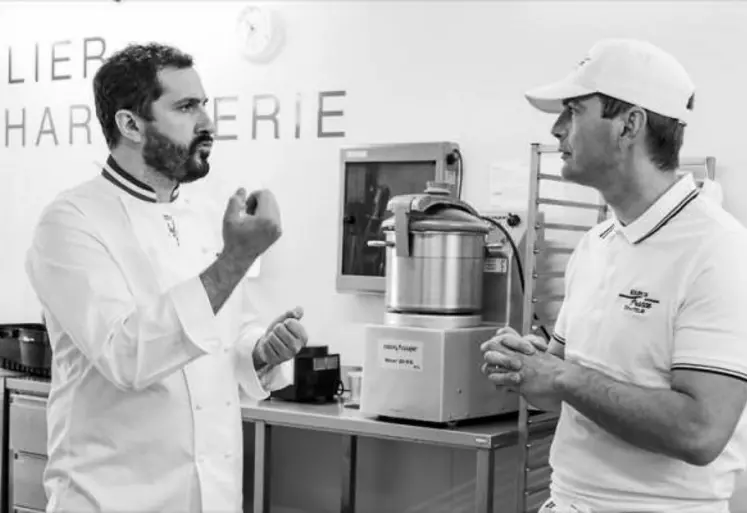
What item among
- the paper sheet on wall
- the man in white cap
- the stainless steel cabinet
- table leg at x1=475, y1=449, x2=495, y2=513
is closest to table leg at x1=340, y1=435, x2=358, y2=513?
table leg at x1=475, y1=449, x2=495, y2=513

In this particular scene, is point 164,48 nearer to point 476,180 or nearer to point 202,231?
point 202,231

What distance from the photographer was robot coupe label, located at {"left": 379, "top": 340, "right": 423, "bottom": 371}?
3.06 m

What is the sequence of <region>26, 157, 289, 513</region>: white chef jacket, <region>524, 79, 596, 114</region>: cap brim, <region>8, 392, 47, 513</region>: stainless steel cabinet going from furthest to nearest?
<region>8, 392, 47, 513</region>: stainless steel cabinet → <region>524, 79, 596, 114</region>: cap brim → <region>26, 157, 289, 513</region>: white chef jacket

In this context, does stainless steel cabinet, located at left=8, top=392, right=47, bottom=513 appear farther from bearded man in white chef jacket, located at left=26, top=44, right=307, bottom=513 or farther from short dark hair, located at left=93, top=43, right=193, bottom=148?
short dark hair, located at left=93, top=43, right=193, bottom=148

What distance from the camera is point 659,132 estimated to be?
1.99 metres

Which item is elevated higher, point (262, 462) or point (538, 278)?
point (538, 278)

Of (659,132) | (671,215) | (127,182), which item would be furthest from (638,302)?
(127,182)

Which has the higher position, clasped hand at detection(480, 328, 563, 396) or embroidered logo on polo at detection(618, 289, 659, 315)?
embroidered logo on polo at detection(618, 289, 659, 315)

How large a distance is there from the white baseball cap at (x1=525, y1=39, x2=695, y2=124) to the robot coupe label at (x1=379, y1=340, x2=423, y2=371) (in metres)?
1.22

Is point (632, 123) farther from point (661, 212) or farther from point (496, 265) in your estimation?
point (496, 265)

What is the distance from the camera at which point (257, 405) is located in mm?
3559

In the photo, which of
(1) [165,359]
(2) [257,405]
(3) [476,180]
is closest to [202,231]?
(1) [165,359]

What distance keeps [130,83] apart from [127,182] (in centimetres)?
21

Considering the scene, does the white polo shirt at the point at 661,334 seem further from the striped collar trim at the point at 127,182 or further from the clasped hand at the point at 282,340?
the striped collar trim at the point at 127,182
